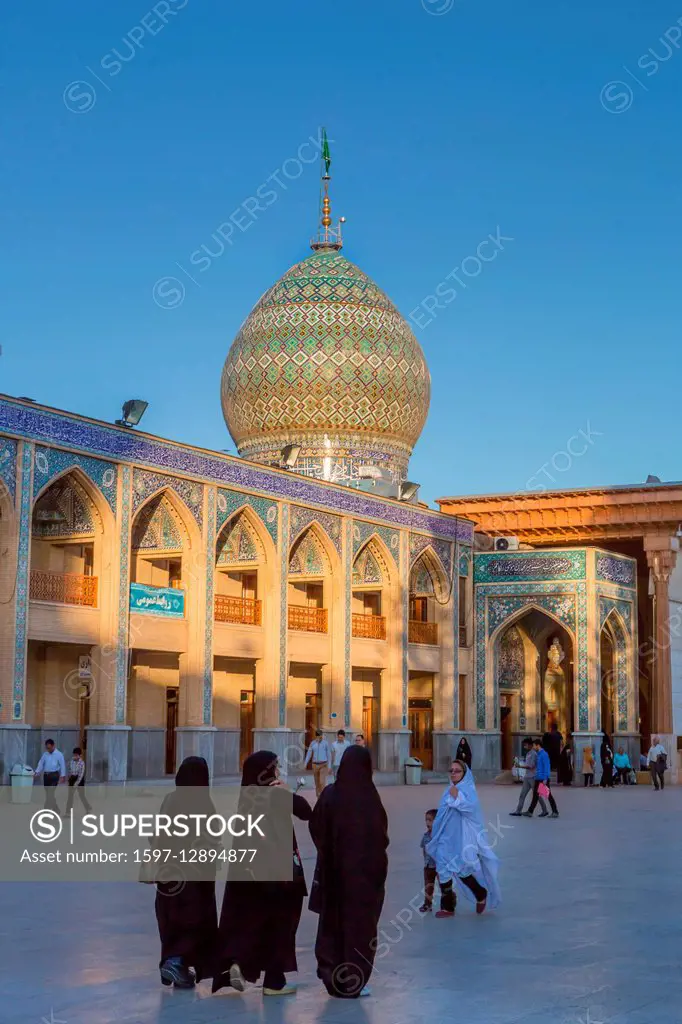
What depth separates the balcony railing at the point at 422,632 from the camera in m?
28.0

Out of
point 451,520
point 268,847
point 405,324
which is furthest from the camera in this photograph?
point 405,324

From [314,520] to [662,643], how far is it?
319 inches

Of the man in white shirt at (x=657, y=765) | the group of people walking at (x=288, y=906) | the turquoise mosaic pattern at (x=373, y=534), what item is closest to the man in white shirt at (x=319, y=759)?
the turquoise mosaic pattern at (x=373, y=534)

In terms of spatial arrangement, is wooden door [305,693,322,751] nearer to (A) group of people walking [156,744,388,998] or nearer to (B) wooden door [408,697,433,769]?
(B) wooden door [408,697,433,769]

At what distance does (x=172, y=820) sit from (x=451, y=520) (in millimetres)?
22947

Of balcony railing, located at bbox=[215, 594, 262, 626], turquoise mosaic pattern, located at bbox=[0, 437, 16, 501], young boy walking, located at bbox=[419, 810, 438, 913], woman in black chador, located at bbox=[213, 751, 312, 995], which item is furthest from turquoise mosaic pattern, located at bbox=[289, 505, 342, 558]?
woman in black chador, located at bbox=[213, 751, 312, 995]

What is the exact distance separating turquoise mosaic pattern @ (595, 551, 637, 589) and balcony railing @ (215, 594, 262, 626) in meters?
8.01

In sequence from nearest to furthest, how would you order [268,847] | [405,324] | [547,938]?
[268,847]
[547,938]
[405,324]

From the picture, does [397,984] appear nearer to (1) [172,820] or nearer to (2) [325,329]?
(1) [172,820]

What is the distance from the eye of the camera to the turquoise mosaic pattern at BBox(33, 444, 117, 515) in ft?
63.1

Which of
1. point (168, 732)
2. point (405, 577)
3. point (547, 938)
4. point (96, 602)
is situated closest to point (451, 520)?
point (405, 577)

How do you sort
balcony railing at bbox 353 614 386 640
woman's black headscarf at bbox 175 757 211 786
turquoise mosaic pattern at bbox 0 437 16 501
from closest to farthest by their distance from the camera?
1. woman's black headscarf at bbox 175 757 211 786
2. turquoise mosaic pattern at bbox 0 437 16 501
3. balcony railing at bbox 353 614 386 640

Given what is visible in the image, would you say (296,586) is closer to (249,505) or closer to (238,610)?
(238,610)

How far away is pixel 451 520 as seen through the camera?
29.0 metres
